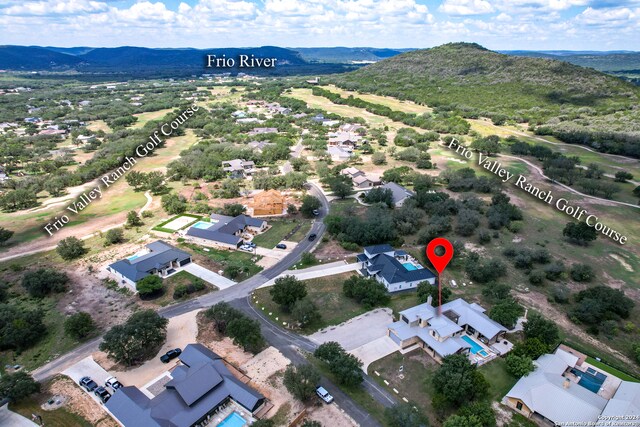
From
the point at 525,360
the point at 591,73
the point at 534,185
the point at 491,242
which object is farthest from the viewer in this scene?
the point at 591,73

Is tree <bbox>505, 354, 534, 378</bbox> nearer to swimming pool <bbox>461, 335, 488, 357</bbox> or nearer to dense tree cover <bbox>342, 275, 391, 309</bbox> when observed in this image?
swimming pool <bbox>461, 335, 488, 357</bbox>

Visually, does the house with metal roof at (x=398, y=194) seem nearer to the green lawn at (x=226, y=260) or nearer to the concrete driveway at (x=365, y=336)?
the green lawn at (x=226, y=260)

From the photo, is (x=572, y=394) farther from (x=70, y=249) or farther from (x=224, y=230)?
(x=70, y=249)

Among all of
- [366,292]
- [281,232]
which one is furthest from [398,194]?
[366,292]

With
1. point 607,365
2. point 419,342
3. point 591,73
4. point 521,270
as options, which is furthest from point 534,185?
point 591,73

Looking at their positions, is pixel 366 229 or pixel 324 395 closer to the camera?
pixel 324 395

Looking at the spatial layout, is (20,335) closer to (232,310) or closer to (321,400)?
(232,310)

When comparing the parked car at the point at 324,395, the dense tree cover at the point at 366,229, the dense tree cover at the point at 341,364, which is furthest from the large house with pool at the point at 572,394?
the dense tree cover at the point at 366,229

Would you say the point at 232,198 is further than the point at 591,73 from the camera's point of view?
No

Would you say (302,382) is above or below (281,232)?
above
